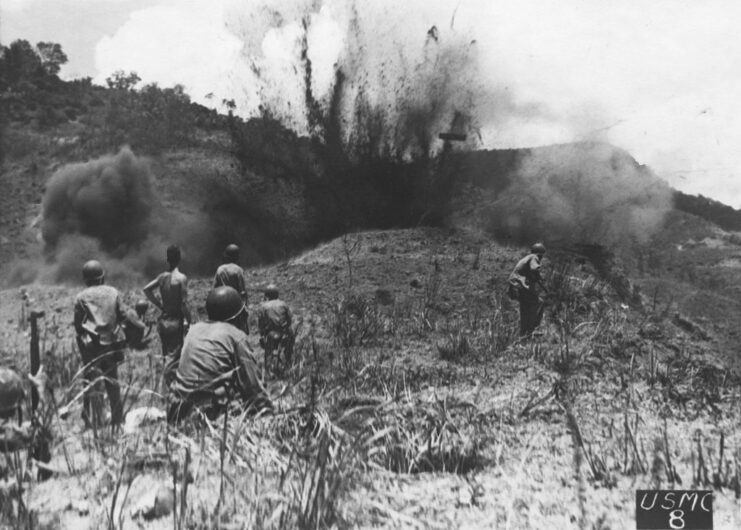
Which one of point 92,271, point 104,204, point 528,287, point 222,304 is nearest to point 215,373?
point 222,304

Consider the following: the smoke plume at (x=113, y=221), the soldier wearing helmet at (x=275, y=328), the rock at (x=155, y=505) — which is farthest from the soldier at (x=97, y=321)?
the smoke plume at (x=113, y=221)

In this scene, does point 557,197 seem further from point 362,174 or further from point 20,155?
point 20,155

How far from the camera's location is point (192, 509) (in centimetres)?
298

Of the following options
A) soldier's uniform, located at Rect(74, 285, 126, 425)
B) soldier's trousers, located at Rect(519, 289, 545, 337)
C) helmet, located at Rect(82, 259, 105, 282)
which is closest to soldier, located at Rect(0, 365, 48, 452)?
soldier's uniform, located at Rect(74, 285, 126, 425)

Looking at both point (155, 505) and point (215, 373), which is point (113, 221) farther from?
point (155, 505)

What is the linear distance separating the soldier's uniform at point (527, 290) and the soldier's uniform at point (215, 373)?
269 inches

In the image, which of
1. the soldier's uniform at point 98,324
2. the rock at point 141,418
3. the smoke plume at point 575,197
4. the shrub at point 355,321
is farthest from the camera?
the smoke plume at point 575,197

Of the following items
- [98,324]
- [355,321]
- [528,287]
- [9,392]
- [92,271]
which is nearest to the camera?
[9,392]

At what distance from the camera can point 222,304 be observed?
14.1 feet

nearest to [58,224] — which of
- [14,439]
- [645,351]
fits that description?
[645,351]

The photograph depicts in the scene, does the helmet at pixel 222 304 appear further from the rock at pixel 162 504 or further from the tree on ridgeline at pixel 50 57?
the tree on ridgeline at pixel 50 57

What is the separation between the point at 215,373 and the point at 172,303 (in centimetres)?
357

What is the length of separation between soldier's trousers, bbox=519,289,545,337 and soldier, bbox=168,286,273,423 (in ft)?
23.2

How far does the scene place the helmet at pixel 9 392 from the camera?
3396 mm
